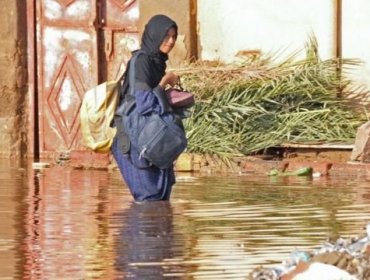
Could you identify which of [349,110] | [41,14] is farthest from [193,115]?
[41,14]

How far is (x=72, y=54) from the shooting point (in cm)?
1772

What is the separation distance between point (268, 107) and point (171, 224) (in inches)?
207

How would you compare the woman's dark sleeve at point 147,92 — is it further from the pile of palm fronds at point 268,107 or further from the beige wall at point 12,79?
the beige wall at point 12,79

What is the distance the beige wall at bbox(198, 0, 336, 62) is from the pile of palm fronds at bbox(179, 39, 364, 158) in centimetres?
29

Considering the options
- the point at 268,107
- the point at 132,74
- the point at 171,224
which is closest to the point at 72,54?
the point at 268,107

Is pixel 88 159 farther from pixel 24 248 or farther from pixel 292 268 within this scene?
pixel 292 268

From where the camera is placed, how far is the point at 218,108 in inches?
625

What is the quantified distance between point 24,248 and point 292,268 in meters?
2.69

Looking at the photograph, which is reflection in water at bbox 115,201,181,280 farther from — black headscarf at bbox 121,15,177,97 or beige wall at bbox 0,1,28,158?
beige wall at bbox 0,1,28,158

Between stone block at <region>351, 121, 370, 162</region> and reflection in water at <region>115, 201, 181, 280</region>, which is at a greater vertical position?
stone block at <region>351, 121, 370, 162</region>

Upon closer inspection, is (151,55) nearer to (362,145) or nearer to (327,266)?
(362,145)

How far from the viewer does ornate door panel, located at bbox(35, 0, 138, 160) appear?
17594 mm

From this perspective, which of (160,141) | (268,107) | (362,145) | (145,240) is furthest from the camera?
(268,107)

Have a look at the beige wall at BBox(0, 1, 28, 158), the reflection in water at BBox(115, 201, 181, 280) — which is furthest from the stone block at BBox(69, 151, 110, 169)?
the reflection in water at BBox(115, 201, 181, 280)
